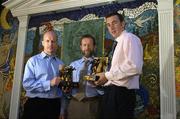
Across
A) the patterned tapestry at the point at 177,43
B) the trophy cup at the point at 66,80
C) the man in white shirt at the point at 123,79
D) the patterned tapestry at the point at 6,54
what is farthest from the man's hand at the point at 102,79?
the patterned tapestry at the point at 6,54

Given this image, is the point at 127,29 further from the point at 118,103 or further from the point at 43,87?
the point at 118,103

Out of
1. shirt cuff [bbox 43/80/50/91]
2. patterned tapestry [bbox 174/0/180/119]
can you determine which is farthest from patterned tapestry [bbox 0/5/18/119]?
patterned tapestry [bbox 174/0/180/119]

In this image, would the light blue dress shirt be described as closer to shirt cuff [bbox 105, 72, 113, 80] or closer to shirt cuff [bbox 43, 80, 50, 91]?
shirt cuff [bbox 43, 80, 50, 91]

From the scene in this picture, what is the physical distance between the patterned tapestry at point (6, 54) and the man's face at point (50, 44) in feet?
4.09

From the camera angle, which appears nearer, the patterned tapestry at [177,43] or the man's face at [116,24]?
the man's face at [116,24]

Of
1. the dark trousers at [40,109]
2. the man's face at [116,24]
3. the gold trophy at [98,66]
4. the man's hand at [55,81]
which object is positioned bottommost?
the dark trousers at [40,109]

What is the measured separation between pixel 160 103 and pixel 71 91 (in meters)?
1.32

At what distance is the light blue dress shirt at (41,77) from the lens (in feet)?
14.5

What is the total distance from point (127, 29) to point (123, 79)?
155 cm

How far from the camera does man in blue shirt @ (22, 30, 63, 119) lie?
4.36m

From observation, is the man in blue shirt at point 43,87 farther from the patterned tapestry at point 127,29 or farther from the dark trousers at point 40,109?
the patterned tapestry at point 127,29

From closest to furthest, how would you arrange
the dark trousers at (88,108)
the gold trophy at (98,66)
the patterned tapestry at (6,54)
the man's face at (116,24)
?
the man's face at (116,24) < the gold trophy at (98,66) < the dark trousers at (88,108) < the patterned tapestry at (6,54)

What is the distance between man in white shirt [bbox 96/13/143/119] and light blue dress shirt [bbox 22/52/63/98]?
115 centimetres

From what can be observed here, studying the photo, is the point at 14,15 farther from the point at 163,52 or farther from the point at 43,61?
the point at 163,52
